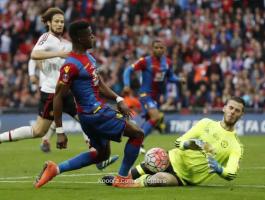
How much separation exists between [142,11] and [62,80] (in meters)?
22.6

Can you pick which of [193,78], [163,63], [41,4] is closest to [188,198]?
[163,63]

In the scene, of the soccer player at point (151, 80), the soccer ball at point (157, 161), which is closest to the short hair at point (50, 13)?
the soccer ball at point (157, 161)

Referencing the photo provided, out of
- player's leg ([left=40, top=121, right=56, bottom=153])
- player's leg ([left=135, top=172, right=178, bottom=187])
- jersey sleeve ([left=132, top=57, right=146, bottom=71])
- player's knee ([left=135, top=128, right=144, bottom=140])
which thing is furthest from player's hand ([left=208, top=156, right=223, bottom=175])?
jersey sleeve ([left=132, top=57, right=146, bottom=71])

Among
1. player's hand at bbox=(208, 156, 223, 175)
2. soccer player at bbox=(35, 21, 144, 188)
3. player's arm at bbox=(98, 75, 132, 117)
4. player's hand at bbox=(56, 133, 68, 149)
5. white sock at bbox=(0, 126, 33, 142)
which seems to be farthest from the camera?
white sock at bbox=(0, 126, 33, 142)

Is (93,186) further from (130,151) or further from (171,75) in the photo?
(171,75)

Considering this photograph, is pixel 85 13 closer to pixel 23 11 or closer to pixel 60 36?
pixel 23 11

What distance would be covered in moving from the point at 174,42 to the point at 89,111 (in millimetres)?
19924

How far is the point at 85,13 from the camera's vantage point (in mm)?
33875

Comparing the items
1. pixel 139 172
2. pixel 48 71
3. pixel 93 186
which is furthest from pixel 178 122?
pixel 93 186

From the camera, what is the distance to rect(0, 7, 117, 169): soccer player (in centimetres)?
1438

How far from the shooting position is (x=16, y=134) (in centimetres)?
1442

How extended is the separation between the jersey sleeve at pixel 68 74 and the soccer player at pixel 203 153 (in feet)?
5.20

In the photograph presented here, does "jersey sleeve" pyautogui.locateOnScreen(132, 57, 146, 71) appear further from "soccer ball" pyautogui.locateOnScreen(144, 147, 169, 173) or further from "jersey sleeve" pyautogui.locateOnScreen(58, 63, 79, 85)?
"jersey sleeve" pyautogui.locateOnScreen(58, 63, 79, 85)

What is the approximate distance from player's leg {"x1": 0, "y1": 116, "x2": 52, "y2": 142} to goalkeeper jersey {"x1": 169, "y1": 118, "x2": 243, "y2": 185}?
3557 millimetres
